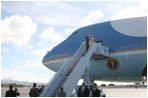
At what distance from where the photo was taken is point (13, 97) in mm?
8742

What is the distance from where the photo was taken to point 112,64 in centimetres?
2436

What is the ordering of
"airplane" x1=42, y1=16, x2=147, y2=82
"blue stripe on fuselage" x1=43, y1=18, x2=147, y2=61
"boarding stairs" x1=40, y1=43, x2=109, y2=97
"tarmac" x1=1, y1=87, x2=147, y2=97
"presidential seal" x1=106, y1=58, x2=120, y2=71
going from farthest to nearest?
1. "presidential seal" x1=106, y1=58, x2=120, y2=71
2. "blue stripe on fuselage" x1=43, y1=18, x2=147, y2=61
3. "airplane" x1=42, y1=16, x2=147, y2=82
4. "tarmac" x1=1, y1=87, x2=147, y2=97
5. "boarding stairs" x1=40, y1=43, x2=109, y2=97

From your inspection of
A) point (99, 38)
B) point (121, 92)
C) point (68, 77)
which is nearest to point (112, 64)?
point (99, 38)

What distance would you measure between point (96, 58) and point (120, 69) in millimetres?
3086

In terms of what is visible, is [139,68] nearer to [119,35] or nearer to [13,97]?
[119,35]

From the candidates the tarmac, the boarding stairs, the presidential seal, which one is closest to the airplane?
the presidential seal

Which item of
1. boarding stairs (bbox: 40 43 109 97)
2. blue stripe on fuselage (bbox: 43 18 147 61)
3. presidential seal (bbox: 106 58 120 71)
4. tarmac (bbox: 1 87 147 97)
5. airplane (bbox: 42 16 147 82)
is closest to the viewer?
boarding stairs (bbox: 40 43 109 97)

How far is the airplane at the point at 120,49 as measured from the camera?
22953 mm

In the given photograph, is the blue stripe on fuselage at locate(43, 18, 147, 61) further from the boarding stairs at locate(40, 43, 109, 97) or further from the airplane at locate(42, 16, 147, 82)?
the boarding stairs at locate(40, 43, 109, 97)

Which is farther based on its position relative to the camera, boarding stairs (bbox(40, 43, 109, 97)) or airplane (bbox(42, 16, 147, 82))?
airplane (bbox(42, 16, 147, 82))

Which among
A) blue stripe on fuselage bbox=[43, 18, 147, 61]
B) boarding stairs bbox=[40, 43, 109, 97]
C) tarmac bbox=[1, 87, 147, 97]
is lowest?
tarmac bbox=[1, 87, 147, 97]

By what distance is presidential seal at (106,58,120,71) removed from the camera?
2394 centimetres

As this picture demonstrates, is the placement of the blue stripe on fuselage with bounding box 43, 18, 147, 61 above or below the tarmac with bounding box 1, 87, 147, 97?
above

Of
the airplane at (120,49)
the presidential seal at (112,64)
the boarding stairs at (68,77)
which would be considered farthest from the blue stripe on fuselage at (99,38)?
the boarding stairs at (68,77)
